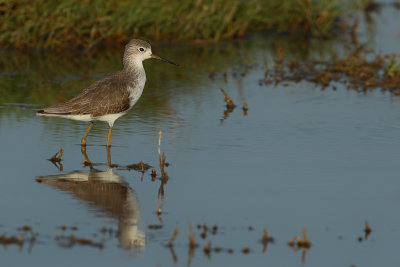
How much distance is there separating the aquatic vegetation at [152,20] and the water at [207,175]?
49.9 inches

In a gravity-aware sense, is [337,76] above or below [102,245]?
above

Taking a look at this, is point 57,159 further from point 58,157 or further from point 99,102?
point 99,102

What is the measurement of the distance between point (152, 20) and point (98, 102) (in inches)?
293

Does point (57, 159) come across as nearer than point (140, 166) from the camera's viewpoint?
No

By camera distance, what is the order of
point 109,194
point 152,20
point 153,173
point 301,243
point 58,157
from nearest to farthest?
point 301,243
point 109,194
point 153,173
point 58,157
point 152,20

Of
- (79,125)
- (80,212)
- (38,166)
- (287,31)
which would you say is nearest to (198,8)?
(287,31)

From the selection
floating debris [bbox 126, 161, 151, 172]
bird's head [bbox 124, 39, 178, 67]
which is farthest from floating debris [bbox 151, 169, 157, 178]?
bird's head [bbox 124, 39, 178, 67]

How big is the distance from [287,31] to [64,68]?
7.13m

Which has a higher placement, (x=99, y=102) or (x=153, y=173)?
(x=99, y=102)

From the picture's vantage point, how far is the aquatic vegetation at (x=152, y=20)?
1595cm

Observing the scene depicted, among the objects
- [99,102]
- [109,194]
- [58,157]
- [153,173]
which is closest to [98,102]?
[99,102]

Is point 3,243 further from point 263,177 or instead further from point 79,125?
point 79,125

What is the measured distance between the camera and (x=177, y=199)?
8062 mm

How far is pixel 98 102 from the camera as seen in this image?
10.2 meters
